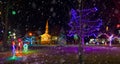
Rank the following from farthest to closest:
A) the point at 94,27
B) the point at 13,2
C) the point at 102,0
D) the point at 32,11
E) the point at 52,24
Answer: the point at 52,24
the point at 32,11
the point at 102,0
the point at 94,27
the point at 13,2

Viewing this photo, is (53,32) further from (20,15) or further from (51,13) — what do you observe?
(20,15)

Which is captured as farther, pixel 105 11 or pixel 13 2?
pixel 105 11

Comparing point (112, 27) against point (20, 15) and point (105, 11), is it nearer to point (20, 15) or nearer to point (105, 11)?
point (105, 11)

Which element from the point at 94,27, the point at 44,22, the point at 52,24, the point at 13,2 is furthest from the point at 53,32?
the point at 13,2

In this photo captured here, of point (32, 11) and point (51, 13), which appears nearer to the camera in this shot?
point (32, 11)

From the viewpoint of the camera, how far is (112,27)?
357 ft

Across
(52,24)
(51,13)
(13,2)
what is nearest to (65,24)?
(51,13)

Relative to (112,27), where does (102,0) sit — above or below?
above

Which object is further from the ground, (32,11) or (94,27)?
(32,11)

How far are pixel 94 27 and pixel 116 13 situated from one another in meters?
34.6

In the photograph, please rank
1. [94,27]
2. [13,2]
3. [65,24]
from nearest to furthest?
1. [13,2]
2. [94,27]
3. [65,24]

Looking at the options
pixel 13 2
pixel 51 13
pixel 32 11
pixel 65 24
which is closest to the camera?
pixel 13 2

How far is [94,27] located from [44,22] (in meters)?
45.4

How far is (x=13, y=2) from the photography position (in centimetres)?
5019
